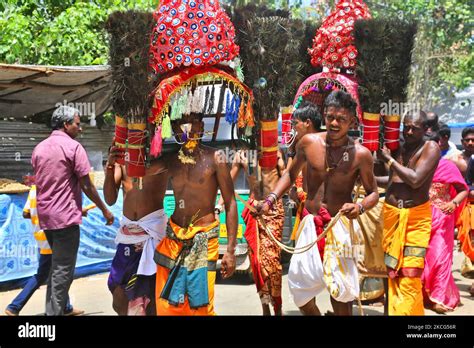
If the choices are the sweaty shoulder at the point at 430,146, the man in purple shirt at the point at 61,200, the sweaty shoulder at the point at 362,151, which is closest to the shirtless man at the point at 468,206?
the sweaty shoulder at the point at 430,146

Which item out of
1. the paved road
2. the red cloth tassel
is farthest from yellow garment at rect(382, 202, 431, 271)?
the red cloth tassel

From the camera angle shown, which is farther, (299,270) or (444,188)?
(444,188)

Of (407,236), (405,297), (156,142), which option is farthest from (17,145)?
(405,297)

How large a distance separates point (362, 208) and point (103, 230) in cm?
539

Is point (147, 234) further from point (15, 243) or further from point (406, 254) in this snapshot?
point (15, 243)

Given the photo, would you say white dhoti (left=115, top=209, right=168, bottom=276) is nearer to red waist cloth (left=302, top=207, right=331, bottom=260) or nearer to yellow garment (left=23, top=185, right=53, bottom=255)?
red waist cloth (left=302, top=207, right=331, bottom=260)

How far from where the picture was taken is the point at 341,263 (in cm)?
534

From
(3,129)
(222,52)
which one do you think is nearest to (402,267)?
(222,52)

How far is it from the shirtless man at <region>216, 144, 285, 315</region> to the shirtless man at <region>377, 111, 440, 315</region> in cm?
113

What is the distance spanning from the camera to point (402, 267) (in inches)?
235

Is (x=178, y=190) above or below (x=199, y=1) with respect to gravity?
below

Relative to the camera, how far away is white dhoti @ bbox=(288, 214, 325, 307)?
17.9 feet
